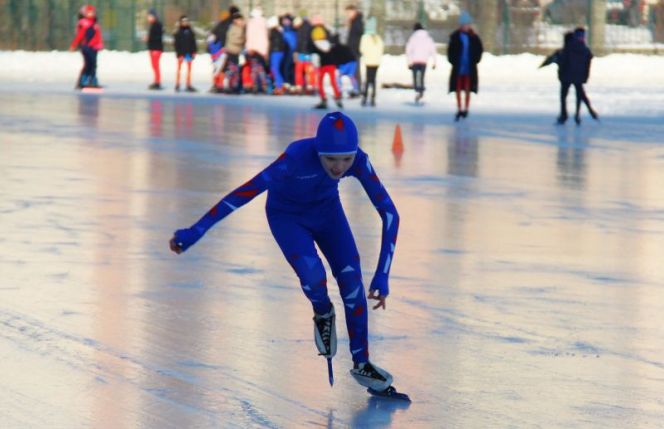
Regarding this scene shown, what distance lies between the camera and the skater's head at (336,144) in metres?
6.27

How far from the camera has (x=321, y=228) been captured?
22.0ft

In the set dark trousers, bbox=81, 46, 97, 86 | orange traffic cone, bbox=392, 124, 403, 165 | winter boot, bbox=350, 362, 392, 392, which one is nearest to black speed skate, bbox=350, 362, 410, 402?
winter boot, bbox=350, 362, 392, 392

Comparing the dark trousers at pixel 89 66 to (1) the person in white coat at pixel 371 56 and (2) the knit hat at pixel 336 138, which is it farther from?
(2) the knit hat at pixel 336 138

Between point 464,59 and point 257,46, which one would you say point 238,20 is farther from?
point 464,59

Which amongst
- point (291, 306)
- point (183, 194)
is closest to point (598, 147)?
point (183, 194)

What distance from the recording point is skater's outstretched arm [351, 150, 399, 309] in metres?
6.43

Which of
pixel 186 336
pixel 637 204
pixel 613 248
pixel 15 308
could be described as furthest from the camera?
pixel 637 204

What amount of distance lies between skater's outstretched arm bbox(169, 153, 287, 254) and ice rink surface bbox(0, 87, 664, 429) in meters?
0.65

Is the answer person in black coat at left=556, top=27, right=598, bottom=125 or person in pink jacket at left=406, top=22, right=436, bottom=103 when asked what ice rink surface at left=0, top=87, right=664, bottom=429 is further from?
person in pink jacket at left=406, top=22, right=436, bottom=103

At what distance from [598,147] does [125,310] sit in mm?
12310

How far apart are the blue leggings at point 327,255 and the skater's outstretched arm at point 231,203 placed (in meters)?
0.22

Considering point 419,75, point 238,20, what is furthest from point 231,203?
point 238,20

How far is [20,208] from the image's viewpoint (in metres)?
12.8

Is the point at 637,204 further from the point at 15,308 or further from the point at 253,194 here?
the point at 253,194
